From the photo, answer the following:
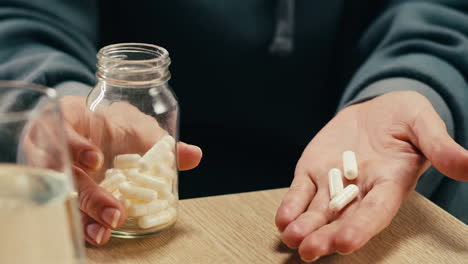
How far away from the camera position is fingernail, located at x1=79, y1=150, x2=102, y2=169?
Result: 0.59 meters

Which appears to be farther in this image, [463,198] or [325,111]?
[325,111]

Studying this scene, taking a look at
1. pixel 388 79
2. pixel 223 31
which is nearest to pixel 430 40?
Answer: pixel 388 79

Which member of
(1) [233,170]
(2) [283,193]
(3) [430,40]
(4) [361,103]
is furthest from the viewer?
(1) [233,170]

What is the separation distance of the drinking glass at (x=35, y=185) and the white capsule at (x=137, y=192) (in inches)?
7.8

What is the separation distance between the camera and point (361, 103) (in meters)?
0.93

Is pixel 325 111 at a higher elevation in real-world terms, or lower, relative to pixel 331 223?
lower

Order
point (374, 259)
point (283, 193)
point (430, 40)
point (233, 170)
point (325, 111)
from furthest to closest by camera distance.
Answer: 1. point (325, 111)
2. point (233, 170)
3. point (430, 40)
4. point (283, 193)
5. point (374, 259)

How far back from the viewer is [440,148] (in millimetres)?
693

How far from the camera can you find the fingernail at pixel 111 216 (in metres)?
0.59

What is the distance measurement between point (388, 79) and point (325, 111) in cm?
34

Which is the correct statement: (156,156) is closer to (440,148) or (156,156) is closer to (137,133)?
(137,133)

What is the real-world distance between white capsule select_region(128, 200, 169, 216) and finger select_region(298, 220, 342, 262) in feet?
0.55

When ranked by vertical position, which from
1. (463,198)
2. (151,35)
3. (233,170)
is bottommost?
(233,170)

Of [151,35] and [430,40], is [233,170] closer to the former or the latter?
[151,35]
